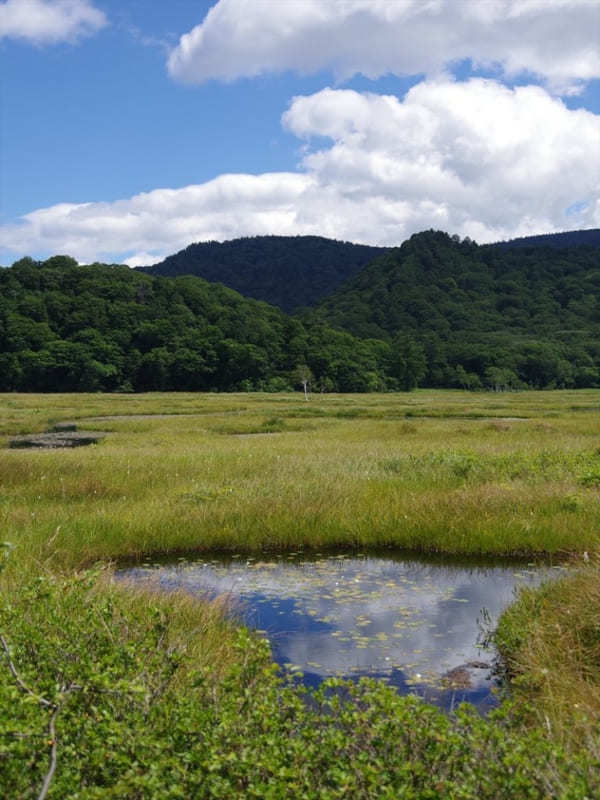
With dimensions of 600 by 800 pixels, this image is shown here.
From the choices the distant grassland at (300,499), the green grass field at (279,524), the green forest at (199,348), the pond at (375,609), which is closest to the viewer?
the green grass field at (279,524)

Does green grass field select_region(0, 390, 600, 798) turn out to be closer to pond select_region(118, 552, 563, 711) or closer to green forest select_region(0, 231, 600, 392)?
pond select_region(118, 552, 563, 711)

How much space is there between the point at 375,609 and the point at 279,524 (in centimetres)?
477

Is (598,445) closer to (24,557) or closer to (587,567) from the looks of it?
(587,567)

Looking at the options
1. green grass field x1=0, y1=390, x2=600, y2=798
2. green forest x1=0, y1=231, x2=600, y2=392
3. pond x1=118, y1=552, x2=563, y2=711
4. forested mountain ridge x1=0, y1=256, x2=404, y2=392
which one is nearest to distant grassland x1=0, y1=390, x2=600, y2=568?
green grass field x1=0, y1=390, x2=600, y2=798

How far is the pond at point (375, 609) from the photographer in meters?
9.30

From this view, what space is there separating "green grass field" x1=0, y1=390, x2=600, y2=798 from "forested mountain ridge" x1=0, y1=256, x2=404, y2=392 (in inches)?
3550

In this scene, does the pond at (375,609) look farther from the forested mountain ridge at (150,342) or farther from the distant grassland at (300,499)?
the forested mountain ridge at (150,342)

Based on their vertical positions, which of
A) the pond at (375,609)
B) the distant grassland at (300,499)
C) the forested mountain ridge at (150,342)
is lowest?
the pond at (375,609)

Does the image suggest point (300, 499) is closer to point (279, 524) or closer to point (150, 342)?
point (279, 524)

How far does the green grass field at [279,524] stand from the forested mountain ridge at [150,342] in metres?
90.2

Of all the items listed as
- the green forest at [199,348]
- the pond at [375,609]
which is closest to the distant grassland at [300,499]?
the pond at [375,609]

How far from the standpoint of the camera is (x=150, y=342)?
429 feet

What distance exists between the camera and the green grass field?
754cm

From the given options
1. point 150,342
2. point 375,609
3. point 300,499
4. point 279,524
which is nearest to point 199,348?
point 150,342
